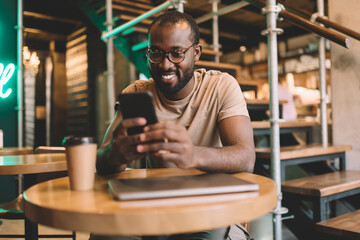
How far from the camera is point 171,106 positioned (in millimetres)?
1570

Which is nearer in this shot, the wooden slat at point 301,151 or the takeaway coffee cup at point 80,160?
the takeaway coffee cup at point 80,160

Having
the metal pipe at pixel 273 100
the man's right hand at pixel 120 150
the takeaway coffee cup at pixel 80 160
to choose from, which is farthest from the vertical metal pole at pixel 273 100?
the takeaway coffee cup at pixel 80 160

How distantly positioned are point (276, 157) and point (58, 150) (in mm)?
1501

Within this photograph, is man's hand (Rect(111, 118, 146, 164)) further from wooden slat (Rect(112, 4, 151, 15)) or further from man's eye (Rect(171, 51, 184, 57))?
wooden slat (Rect(112, 4, 151, 15))

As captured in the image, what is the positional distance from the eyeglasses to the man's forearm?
1.56 feet

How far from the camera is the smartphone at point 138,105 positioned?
88 cm

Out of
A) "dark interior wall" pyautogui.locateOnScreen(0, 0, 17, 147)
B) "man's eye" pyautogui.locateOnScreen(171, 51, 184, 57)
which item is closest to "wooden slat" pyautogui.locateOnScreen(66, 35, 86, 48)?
"dark interior wall" pyautogui.locateOnScreen(0, 0, 17, 147)

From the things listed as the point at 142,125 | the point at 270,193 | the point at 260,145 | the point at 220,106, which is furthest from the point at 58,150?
the point at 260,145

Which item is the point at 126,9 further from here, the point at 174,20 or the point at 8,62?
the point at 174,20

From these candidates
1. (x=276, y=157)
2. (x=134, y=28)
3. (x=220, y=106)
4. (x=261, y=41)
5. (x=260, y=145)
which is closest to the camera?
(x=220, y=106)

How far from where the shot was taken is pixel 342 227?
5.63ft

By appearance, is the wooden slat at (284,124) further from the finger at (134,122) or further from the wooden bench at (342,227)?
the finger at (134,122)

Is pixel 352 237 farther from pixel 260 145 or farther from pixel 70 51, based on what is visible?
pixel 70 51

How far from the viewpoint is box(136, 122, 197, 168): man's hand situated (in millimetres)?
897
